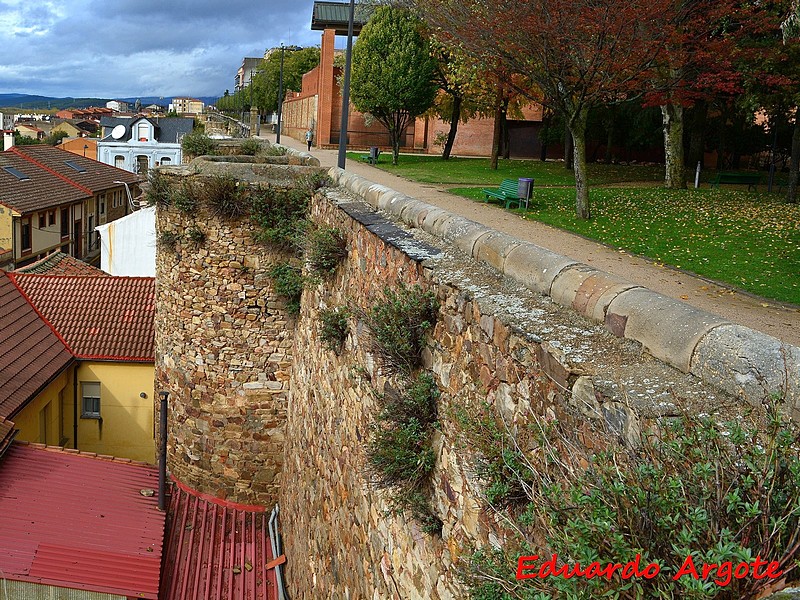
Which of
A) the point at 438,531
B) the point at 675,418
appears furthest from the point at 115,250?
the point at 675,418

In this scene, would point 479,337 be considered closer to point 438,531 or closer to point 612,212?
point 438,531

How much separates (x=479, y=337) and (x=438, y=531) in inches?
47.1

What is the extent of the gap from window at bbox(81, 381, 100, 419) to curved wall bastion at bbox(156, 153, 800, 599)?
468 centimetres

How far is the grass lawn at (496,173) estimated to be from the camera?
2273 centimetres

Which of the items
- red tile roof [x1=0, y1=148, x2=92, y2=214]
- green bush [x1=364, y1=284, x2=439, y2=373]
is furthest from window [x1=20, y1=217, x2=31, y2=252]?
green bush [x1=364, y1=284, x2=439, y2=373]

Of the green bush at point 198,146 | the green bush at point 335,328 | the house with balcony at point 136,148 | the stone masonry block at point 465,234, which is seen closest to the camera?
the stone masonry block at point 465,234

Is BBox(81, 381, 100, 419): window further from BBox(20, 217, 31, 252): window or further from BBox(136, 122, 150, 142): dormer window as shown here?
BBox(136, 122, 150, 142): dormer window

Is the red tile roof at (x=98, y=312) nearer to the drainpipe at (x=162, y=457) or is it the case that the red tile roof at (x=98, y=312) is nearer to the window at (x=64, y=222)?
the drainpipe at (x=162, y=457)

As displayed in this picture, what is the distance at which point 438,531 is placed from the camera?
4285 mm

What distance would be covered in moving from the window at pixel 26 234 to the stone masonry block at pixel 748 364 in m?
29.3

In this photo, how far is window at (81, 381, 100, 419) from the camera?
15289mm

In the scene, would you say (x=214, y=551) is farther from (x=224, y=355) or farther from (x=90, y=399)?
(x=90, y=399)

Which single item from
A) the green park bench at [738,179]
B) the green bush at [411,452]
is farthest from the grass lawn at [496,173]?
the green bush at [411,452]

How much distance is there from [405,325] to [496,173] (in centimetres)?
2213
